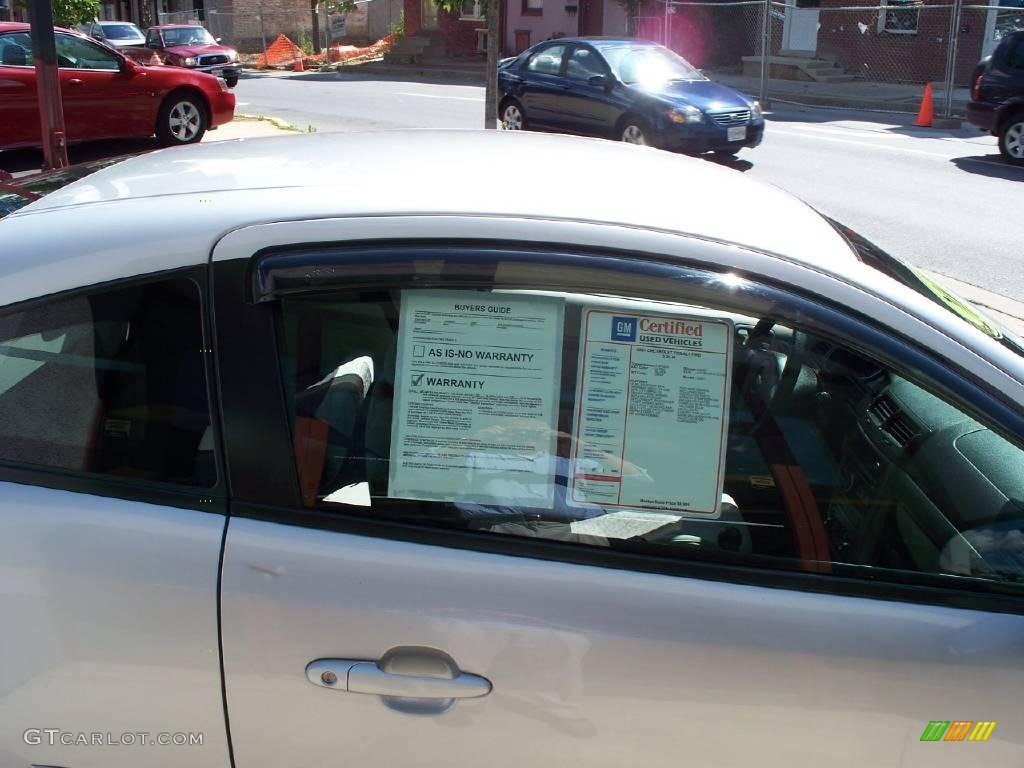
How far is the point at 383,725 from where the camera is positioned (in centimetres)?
176

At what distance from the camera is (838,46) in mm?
25422

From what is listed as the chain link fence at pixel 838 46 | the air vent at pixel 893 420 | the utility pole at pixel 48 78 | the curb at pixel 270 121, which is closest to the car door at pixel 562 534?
the air vent at pixel 893 420

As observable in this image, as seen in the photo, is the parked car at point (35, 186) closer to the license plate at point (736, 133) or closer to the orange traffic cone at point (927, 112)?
the license plate at point (736, 133)

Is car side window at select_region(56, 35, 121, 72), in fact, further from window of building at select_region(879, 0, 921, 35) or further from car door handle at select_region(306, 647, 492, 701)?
window of building at select_region(879, 0, 921, 35)

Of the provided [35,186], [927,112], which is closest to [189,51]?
[927,112]

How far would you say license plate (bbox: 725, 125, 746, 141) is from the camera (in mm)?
13295

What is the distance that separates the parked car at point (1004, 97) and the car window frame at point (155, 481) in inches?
560

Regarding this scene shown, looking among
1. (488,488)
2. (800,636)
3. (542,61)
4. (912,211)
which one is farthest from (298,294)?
(542,61)

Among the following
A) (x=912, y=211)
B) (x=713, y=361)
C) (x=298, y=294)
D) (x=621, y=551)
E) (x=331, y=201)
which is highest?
(x=331, y=201)

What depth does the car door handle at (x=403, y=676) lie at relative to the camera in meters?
1.75

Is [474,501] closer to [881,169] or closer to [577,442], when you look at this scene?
[577,442]

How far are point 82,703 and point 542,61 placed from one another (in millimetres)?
14427

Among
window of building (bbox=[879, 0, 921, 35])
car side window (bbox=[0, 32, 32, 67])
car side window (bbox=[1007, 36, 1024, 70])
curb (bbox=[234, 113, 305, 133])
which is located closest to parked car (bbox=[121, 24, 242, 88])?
curb (bbox=[234, 113, 305, 133])

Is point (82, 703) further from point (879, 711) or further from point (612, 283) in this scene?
point (879, 711)
